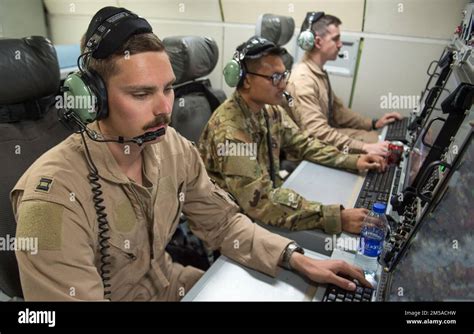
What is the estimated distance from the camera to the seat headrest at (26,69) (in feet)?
3.26

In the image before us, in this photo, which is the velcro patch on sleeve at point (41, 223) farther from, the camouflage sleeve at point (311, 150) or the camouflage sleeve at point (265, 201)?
the camouflage sleeve at point (311, 150)

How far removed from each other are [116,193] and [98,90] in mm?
258

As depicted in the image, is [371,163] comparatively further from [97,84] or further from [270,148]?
[97,84]

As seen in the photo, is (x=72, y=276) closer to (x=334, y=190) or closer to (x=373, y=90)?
(x=334, y=190)

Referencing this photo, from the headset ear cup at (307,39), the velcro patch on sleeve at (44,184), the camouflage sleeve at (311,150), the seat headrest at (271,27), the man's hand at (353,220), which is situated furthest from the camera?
the seat headrest at (271,27)

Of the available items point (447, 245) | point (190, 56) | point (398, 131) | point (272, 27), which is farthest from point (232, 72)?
point (398, 131)

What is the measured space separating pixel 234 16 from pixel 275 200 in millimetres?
2313

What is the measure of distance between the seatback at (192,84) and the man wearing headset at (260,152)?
0.29 metres

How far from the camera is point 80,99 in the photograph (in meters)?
0.77

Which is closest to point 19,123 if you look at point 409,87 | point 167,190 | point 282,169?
point 167,190

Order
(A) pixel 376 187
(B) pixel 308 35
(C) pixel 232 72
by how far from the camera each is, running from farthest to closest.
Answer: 1. (B) pixel 308 35
2. (A) pixel 376 187
3. (C) pixel 232 72

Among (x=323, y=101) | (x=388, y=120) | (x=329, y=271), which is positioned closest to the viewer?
(x=329, y=271)

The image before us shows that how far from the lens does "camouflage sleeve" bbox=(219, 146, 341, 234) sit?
1.21 m

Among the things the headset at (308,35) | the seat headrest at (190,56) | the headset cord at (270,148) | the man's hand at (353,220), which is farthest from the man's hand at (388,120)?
the man's hand at (353,220)
